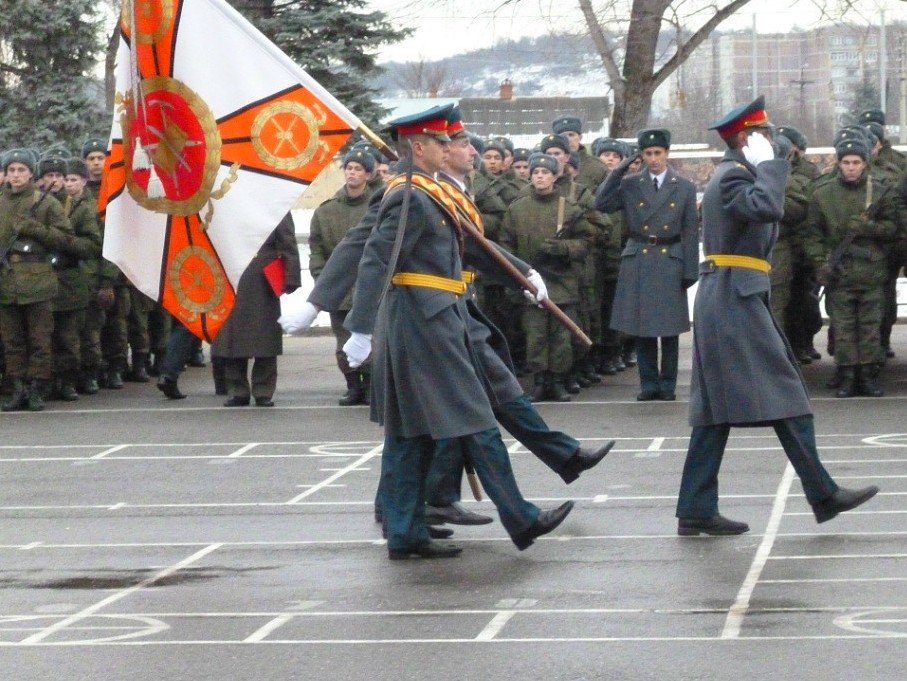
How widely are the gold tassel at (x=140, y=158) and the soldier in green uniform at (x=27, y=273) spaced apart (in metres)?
4.45

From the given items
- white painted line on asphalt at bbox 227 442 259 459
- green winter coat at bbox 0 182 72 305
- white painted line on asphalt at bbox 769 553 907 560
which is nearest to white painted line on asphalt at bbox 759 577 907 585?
white painted line on asphalt at bbox 769 553 907 560

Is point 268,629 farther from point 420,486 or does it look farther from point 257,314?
point 257,314

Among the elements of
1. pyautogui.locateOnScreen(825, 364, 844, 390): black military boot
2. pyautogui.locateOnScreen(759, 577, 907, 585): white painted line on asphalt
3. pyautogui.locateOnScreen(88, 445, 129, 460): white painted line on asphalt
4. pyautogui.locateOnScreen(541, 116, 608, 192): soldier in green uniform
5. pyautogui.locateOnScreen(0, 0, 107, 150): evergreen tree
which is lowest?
pyautogui.locateOnScreen(825, 364, 844, 390): black military boot

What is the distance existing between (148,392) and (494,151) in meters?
3.34

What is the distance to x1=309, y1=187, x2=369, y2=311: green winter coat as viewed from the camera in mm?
13906

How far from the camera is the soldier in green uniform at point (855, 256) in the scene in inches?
525

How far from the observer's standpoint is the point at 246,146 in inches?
361

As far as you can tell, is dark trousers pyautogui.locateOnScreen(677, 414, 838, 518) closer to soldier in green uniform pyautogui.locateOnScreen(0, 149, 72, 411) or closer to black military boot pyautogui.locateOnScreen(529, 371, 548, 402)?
black military boot pyautogui.locateOnScreen(529, 371, 548, 402)

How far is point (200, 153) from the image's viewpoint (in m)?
9.16

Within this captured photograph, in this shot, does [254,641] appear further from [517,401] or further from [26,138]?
[26,138]

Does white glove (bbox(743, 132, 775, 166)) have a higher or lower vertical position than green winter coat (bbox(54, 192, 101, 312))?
higher

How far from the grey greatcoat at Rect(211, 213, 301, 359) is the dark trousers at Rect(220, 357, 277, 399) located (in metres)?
0.13

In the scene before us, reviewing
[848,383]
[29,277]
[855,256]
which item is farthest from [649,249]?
[29,277]

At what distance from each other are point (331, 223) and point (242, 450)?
288 centimetres
